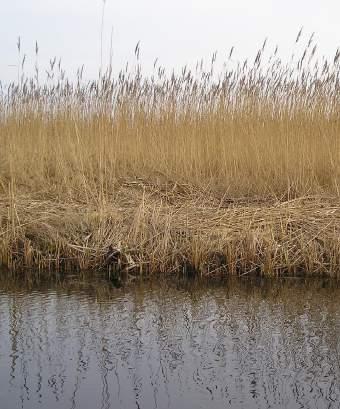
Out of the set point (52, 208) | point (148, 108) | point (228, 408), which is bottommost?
point (228, 408)

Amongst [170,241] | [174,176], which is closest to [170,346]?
[170,241]

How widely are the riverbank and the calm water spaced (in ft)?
1.08

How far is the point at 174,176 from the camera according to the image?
21.6 feet

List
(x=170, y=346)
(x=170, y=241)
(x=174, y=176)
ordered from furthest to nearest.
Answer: (x=174, y=176) → (x=170, y=241) → (x=170, y=346)

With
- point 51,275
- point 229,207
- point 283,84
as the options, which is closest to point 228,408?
point 51,275

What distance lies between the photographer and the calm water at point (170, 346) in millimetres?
2682

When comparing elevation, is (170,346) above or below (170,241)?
below

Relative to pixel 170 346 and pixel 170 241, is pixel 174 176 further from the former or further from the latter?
pixel 170 346

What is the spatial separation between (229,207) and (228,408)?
3.28 metres

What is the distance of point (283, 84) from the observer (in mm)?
6914

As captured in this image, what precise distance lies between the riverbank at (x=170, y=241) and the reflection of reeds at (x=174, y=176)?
0.04 ft

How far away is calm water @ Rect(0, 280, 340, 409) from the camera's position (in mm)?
2682

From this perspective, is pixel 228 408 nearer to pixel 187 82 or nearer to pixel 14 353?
pixel 14 353

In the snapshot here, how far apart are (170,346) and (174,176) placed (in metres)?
3.51
